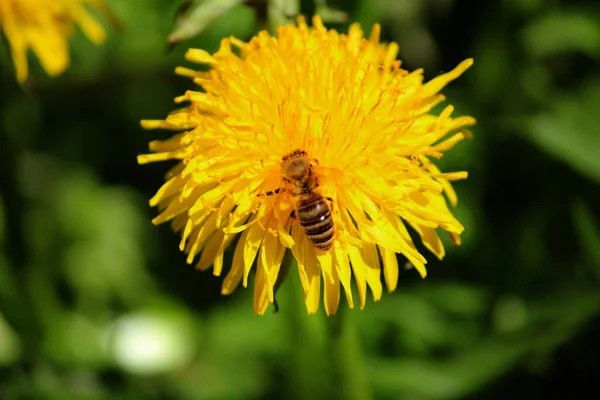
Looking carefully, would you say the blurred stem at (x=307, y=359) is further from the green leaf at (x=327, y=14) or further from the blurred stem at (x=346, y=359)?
the green leaf at (x=327, y=14)

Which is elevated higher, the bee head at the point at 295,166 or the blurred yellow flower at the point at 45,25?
the blurred yellow flower at the point at 45,25

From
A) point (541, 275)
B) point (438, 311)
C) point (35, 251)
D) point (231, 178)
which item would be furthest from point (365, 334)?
point (35, 251)

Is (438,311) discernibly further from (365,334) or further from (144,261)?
(144,261)

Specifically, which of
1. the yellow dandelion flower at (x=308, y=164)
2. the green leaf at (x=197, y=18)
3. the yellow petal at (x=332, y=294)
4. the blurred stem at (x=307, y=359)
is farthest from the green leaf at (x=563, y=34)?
the yellow petal at (x=332, y=294)

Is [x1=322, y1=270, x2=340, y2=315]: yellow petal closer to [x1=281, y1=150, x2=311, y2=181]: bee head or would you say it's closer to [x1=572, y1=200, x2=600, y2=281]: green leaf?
[x1=281, y1=150, x2=311, y2=181]: bee head

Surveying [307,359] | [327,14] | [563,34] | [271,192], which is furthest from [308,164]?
[563,34]
